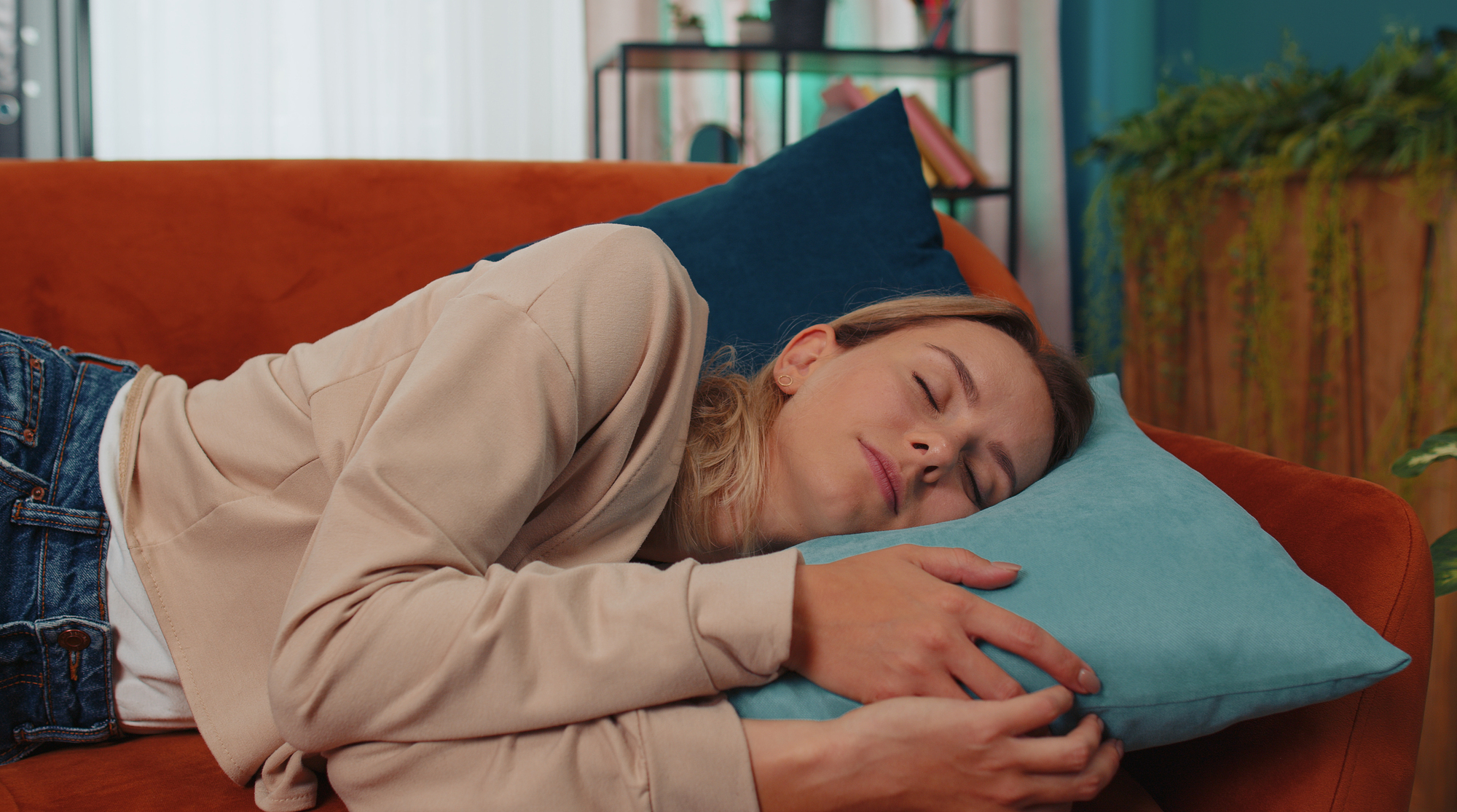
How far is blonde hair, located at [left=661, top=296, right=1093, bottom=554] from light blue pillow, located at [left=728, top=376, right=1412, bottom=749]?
0.24m

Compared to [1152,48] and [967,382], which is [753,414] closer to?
[967,382]

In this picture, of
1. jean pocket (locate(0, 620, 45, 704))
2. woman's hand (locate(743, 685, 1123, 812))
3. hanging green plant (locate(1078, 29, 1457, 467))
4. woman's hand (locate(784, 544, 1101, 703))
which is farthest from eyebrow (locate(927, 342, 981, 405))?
hanging green plant (locate(1078, 29, 1457, 467))

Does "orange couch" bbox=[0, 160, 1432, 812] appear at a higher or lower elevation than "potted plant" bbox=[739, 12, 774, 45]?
lower

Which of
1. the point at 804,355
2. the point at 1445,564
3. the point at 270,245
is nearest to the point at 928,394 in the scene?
the point at 804,355

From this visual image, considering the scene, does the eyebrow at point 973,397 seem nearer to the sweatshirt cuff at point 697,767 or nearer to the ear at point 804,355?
the ear at point 804,355

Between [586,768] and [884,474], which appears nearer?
[586,768]

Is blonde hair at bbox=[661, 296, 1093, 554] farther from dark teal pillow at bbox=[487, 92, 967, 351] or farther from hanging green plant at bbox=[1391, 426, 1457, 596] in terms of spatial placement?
hanging green plant at bbox=[1391, 426, 1457, 596]

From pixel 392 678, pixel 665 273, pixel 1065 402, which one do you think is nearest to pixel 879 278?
pixel 1065 402

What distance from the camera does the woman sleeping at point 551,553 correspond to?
2.21ft

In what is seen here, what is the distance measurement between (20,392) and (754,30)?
7.49 ft

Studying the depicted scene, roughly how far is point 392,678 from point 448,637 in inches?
2.1

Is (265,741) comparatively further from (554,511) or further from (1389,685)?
(1389,685)

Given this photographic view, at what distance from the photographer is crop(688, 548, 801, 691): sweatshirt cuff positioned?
0.69 meters

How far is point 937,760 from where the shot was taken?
0.66m
